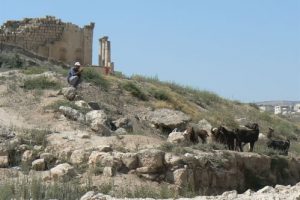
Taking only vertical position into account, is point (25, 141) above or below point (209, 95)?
below

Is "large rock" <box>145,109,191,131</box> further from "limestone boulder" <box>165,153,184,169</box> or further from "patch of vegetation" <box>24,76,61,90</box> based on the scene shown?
"limestone boulder" <box>165,153,184,169</box>

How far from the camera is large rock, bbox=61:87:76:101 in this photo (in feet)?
63.1

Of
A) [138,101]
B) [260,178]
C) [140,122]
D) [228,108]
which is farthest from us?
[228,108]

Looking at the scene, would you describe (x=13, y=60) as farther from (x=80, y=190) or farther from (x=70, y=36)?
(x=80, y=190)

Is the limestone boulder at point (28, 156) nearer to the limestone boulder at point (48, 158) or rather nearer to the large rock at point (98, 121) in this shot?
the limestone boulder at point (48, 158)

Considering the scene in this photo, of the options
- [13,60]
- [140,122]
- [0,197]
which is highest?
[13,60]

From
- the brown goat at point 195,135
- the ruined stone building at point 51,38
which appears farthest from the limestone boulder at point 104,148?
the ruined stone building at point 51,38

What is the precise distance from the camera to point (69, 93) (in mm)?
19266

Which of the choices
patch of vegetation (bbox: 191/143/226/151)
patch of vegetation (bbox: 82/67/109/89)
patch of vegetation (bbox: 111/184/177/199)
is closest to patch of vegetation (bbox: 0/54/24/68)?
patch of vegetation (bbox: 82/67/109/89)

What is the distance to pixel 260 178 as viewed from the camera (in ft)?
54.5

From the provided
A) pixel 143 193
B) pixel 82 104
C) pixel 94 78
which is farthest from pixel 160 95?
pixel 143 193

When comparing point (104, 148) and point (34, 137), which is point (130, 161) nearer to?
point (104, 148)

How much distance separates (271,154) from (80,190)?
27.2 ft

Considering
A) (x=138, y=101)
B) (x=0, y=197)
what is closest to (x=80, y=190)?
(x=0, y=197)
